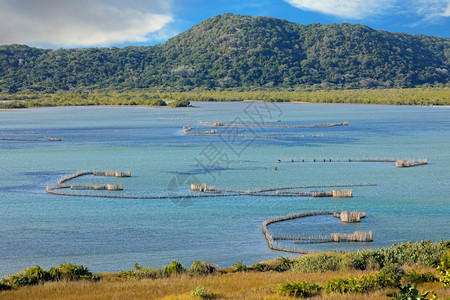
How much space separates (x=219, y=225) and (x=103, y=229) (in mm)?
6457

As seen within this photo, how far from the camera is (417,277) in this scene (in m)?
20.6

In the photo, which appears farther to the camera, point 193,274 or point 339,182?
point 339,182

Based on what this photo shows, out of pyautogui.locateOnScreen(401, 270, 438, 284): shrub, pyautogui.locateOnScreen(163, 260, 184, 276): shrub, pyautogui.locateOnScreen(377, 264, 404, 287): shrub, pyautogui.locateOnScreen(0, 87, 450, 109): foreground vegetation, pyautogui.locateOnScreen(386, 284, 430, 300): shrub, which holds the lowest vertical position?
pyautogui.locateOnScreen(163, 260, 184, 276): shrub

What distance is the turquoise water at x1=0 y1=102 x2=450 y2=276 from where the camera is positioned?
104 ft

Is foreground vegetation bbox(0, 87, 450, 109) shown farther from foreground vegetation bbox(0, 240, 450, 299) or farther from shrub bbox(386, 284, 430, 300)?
shrub bbox(386, 284, 430, 300)

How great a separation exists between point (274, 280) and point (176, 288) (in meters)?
3.46

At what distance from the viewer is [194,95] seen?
200 metres

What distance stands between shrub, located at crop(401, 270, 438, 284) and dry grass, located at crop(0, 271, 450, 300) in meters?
0.39

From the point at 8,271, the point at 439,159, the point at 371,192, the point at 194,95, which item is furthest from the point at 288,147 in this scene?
the point at 194,95

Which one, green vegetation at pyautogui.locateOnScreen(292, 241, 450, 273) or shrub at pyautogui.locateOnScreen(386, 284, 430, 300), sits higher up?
shrub at pyautogui.locateOnScreen(386, 284, 430, 300)

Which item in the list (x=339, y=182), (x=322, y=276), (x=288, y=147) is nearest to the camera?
(x=322, y=276)

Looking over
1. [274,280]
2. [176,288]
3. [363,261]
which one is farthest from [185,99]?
[176,288]

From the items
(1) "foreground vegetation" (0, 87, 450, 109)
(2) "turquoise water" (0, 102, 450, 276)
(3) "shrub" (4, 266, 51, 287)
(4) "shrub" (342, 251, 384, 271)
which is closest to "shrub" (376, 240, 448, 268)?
(4) "shrub" (342, 251, 384, 271)

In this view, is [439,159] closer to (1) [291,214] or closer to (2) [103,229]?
(1) [291,214]
